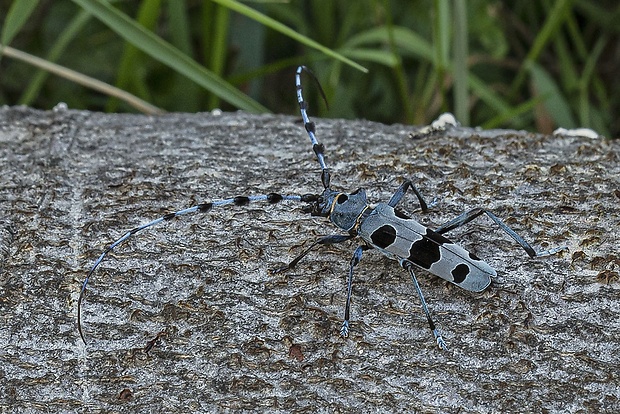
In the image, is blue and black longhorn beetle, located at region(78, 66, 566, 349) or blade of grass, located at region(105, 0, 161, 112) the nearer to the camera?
blue and black longhorn beetle, located at region(78, 66, 566, 349)

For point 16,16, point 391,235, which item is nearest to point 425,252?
point 391,235

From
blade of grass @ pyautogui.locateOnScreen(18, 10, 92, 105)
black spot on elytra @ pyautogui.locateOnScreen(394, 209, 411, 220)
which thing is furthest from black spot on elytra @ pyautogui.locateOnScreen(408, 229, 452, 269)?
blade of grass @ pyautogui.locateOnScreen(18, 10, 92, 105)

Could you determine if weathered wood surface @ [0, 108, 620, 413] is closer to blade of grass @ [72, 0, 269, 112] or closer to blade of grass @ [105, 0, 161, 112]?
blade of grass @ [72, 0, 269, 112]

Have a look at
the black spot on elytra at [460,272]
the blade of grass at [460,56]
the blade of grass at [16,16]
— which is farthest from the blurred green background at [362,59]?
the black spot on elytra at [460,272]

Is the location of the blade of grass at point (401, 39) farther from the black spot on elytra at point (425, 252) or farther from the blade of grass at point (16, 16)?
the black spot on elytra at point (425, 252)

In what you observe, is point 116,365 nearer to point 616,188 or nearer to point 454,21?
point 616,188

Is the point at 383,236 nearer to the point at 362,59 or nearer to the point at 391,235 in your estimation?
the point at 391,235

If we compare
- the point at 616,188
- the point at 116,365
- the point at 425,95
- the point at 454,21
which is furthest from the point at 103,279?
the point at 425,95
